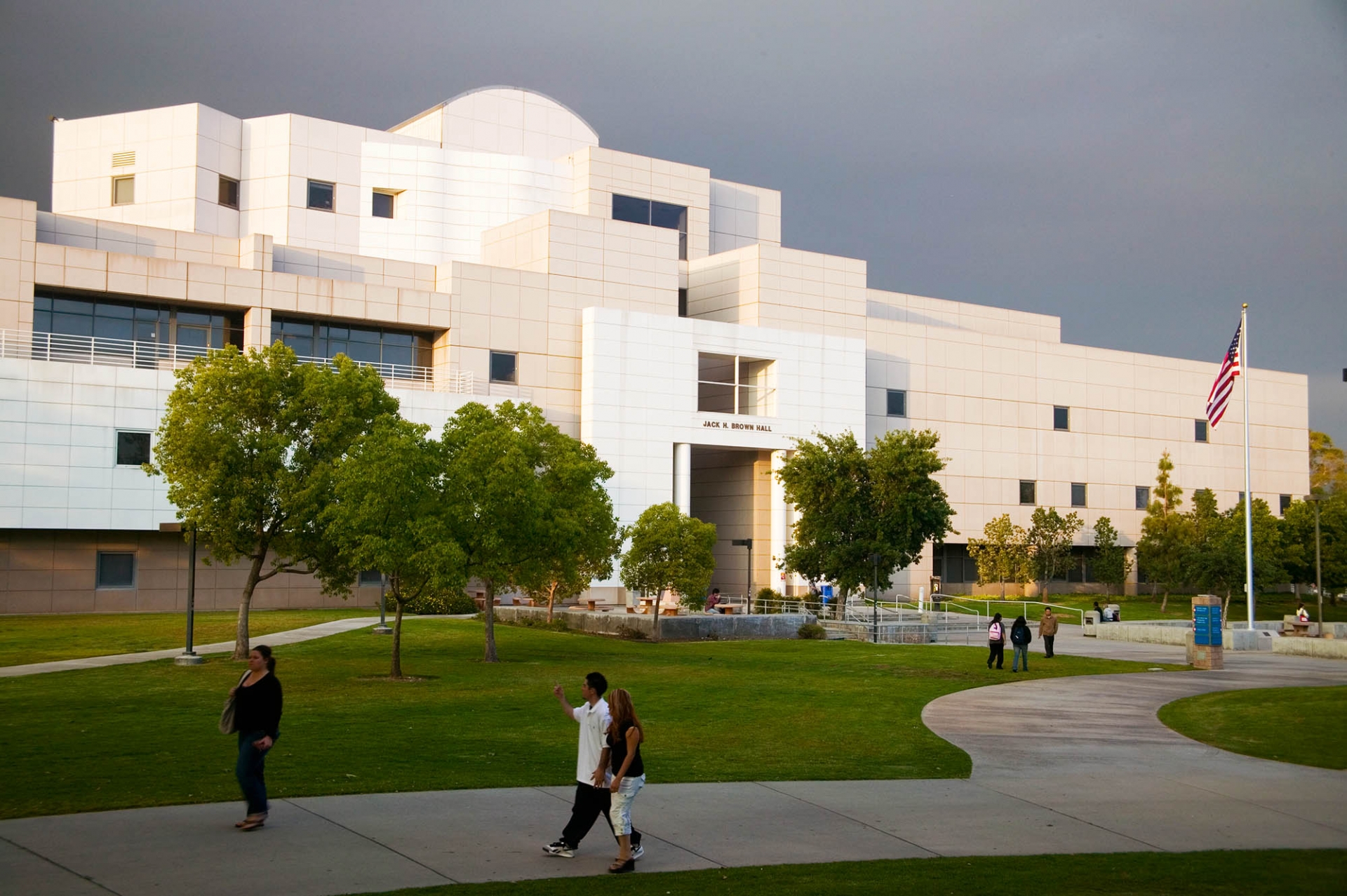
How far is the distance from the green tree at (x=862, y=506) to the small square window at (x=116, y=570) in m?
28.0

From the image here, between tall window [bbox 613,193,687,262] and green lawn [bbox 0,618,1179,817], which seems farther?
tall window [bbox 613,193,687,262]

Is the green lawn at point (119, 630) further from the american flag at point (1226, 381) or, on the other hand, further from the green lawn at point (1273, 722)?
the american flag at point (1226, 381)

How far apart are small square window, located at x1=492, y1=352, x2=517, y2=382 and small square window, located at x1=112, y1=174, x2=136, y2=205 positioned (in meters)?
20.8

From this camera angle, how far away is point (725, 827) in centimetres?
1280

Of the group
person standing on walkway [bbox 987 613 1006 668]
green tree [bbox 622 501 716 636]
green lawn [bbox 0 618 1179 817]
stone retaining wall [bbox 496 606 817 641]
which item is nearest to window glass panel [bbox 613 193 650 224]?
green tree [bbox 622 501 716 636]

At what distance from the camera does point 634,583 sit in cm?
4456

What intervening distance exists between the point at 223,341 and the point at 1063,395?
55.5m

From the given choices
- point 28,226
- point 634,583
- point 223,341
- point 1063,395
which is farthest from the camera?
point 1063,395

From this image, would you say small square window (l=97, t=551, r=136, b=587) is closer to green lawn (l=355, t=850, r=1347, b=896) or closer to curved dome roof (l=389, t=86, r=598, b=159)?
curved dome roof (l=389, t=86, r=598, b=159)

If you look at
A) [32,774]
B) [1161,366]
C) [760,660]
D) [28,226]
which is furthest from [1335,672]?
[1161,366]

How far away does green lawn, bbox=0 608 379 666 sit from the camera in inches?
1218

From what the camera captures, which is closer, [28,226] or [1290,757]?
[1290,757]

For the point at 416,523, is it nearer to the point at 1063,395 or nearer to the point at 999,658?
the point at 999,658

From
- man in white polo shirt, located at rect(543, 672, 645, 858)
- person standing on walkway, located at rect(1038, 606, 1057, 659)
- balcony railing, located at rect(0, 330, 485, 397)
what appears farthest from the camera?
balcony railing, located at rect(0, 330, 485, 397)
